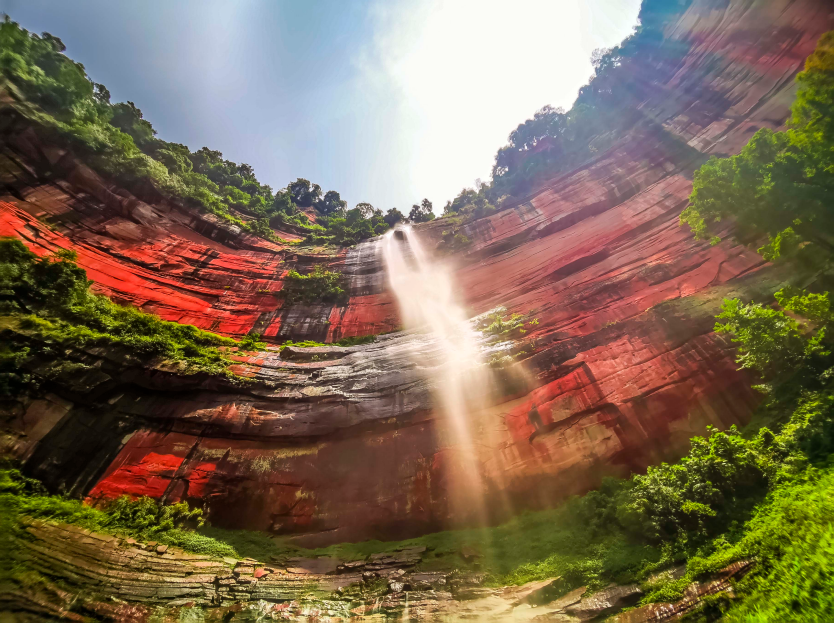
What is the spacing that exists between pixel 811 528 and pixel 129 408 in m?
16.2

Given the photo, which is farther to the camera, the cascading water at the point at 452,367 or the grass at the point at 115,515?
the cascading water at the point at 452,367

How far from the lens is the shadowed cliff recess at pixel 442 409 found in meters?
7.15

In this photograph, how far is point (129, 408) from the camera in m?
11.4

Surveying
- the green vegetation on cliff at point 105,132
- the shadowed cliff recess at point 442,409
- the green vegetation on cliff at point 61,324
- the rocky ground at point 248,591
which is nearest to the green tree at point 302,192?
the green vegetation on cliff at point 105,132

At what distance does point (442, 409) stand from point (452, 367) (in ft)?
6.63

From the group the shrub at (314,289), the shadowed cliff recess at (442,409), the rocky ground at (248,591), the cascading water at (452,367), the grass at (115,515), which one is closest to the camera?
the rocky ground at (248,591)

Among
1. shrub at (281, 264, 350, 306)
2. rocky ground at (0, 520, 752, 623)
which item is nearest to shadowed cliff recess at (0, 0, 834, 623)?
rocky ground at (0, 520, 752, 623)

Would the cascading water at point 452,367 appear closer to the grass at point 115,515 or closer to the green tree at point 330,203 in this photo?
the grass at point 115,515

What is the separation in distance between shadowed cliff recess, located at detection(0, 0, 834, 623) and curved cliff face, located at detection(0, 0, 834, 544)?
85 mm

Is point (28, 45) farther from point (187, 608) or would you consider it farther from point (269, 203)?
point (187, 608)

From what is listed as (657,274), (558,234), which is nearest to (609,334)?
(657,274)

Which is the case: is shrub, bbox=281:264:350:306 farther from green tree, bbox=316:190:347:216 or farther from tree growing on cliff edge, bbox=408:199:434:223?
green tree, bbox=316:190:347:216

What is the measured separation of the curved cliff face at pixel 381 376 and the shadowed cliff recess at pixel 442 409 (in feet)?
0.28

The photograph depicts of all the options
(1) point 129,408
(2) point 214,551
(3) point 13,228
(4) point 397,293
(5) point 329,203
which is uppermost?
(5) point 329,203
